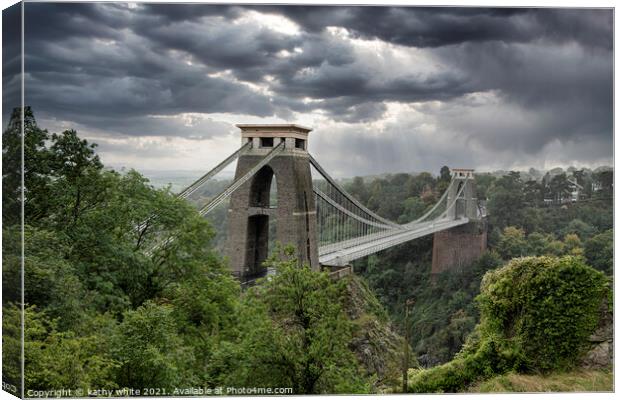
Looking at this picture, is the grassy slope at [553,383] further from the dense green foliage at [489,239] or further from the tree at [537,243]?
the tree at [537,243]

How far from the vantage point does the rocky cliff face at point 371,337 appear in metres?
9.40

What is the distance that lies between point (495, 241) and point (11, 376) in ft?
30.8

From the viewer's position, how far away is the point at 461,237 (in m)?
15.6

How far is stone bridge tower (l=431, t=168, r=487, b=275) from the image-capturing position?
1271 centimetres

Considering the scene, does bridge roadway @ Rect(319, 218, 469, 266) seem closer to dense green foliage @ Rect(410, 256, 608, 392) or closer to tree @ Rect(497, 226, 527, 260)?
tree @ Rect(497, 226, 527, 260)

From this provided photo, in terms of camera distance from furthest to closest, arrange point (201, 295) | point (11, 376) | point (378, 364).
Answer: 1. point (378, 364)
2. point (201, 295)
3. point (11, 376)

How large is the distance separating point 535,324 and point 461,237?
7950mm

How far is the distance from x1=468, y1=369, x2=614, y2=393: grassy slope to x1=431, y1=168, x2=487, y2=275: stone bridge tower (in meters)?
4.41

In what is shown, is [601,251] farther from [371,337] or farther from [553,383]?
[371,337]

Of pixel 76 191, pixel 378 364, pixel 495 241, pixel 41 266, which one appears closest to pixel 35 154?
pixel 76 191

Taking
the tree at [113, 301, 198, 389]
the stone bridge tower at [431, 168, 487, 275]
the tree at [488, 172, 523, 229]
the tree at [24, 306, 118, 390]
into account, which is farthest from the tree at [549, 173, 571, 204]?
the tree at [24, 306, 118, 390]

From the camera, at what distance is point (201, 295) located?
26.7ft

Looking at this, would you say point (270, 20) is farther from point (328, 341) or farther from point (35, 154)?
point (328, 341)

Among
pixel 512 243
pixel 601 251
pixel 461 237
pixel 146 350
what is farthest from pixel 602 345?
pixel 461 237
